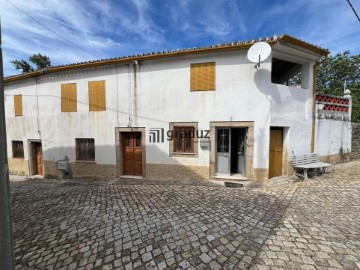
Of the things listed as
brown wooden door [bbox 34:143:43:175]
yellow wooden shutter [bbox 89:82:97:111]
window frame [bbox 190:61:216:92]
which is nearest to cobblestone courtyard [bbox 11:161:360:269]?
window frame [bbox 190:61:216:92]

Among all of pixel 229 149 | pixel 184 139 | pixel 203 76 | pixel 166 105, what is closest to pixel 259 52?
pixel 203 76

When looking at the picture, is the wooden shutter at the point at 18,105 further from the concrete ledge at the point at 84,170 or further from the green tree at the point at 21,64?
the green tree at the point at 21,64

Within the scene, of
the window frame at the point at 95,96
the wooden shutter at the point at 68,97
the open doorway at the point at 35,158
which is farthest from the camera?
the open doorway at the point at 35,158

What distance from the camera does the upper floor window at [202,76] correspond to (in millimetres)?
7539

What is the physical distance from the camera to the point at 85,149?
Result: 9.49 meters

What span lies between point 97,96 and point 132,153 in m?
3.28

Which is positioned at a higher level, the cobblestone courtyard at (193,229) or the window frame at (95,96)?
the window frame at (95,96)

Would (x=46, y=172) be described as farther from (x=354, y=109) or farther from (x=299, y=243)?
(x=354, y=109)

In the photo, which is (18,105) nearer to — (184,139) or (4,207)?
(184,139)

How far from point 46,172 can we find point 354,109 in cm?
2701

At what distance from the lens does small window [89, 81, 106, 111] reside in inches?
353

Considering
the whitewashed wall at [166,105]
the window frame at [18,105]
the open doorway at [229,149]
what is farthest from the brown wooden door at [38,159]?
the open doorway at [229,149]

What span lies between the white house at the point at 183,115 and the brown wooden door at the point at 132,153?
5 cm

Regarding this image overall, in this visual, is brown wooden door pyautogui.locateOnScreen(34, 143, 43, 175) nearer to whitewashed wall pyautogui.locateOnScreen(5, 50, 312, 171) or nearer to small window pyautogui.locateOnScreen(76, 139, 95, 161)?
whitewashed wall pyautogui.locateOnScreen(5, 50, 312, 171)
